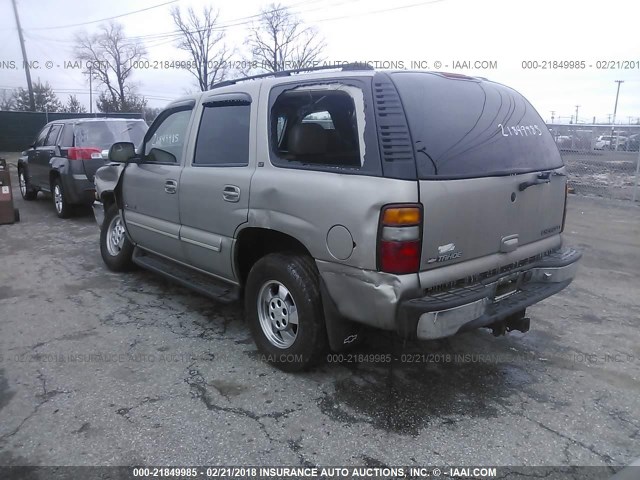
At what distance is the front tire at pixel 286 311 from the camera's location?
3.23 metres

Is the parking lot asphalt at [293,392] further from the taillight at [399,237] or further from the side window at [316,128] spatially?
the side window at [316,128]

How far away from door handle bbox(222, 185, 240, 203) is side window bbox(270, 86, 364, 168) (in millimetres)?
426

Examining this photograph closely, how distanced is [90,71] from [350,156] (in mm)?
41754

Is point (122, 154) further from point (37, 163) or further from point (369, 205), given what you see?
point (37, 163)

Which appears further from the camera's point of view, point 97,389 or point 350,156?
point 97,389

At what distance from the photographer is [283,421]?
2.98 m

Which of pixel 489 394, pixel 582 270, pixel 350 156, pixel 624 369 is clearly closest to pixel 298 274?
pixel 350 156

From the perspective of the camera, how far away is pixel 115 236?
5.92m

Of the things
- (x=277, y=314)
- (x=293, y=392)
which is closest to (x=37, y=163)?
(x=277, y=314)

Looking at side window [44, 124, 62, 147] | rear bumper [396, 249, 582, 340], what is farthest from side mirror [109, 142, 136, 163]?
side window [44, 124, 62, 147]

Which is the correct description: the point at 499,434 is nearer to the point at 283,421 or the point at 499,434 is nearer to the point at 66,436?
the point at 283,421

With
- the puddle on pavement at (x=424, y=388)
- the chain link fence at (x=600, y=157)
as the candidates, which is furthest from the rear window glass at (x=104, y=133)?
the chain link fence at (x=600, y=157)

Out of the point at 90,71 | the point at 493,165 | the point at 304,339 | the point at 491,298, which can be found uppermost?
the point at 90,71

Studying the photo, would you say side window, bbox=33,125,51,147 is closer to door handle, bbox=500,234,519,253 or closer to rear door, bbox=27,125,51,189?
rear door, bbox=27,125,51,189
